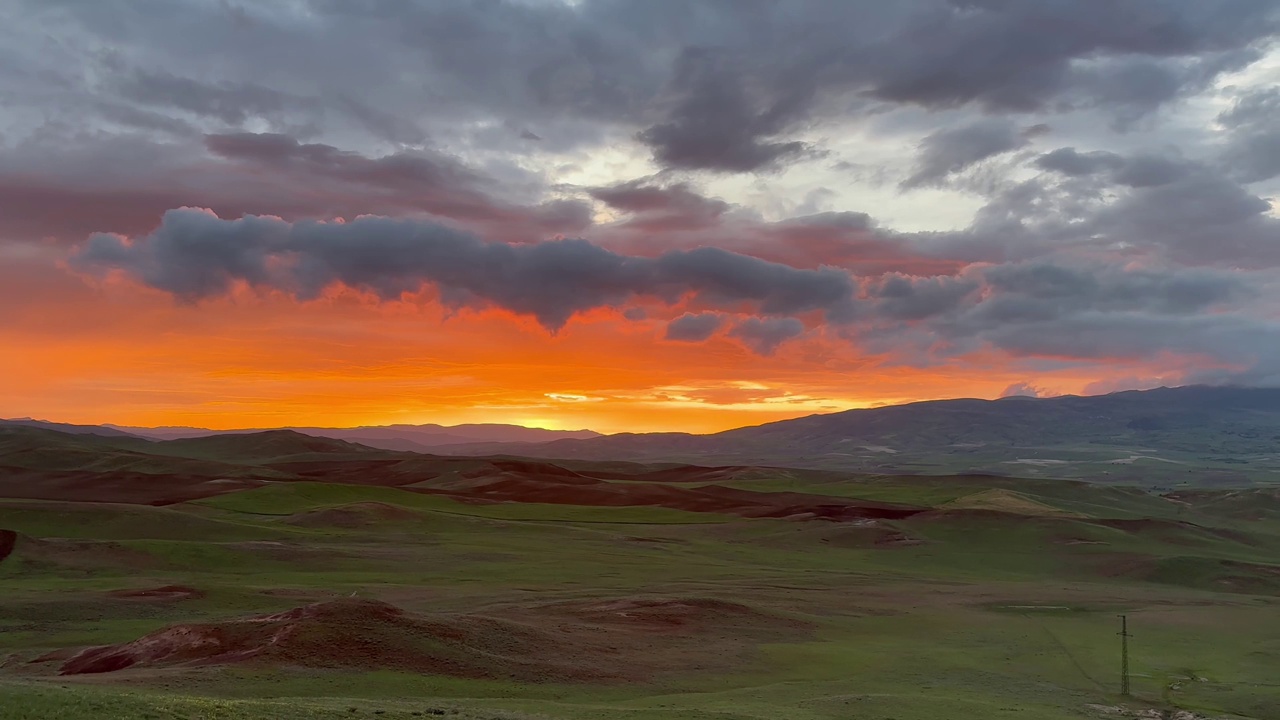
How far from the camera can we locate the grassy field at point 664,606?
126 ft

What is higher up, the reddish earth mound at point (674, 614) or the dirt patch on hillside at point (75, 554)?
the dirt patch on hillside at point (75, 554)

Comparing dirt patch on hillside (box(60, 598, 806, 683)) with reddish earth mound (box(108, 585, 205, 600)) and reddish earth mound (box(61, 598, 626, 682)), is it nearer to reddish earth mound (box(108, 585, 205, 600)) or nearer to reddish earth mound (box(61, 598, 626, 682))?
reddish earth mound (box(61, 598, 626, 682))

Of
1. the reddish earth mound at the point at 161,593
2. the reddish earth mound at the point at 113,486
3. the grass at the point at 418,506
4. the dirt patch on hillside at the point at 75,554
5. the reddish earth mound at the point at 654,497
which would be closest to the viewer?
the reddish earth mound at the point at 161,593

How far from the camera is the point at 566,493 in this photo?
567 feet

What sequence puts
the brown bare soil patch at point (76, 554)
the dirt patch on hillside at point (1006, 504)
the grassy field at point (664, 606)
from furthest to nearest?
1. the dirt patch on hillside at point (1006, 504)
2. the brown bare soil patch at point (76, 554)
3. the grassy field at point (664, 606)

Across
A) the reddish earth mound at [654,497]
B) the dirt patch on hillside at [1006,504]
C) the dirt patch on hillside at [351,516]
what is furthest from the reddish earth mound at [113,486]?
the dirt patch on hillside at [1006,504]

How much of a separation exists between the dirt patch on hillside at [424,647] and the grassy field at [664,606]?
14.4 inches

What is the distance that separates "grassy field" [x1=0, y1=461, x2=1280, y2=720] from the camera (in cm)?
3838

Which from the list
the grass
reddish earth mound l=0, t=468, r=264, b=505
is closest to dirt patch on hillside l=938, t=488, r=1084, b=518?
the grass

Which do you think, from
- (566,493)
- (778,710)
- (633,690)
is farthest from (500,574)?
(566,493)

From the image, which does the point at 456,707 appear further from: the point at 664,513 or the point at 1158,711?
the point at 664,513

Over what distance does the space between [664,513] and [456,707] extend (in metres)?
117

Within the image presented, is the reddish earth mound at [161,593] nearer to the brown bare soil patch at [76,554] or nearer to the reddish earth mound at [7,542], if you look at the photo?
the brown bare soil patch at [76,554]

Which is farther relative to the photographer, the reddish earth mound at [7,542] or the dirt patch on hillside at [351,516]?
the dirt patch on hillside at [351,516]
